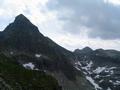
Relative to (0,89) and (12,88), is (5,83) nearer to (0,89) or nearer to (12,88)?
(12,88)

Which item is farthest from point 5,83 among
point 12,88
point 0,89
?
point 0,89

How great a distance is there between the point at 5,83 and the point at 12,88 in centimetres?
492

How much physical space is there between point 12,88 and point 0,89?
1521 centimetres

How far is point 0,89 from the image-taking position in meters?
175

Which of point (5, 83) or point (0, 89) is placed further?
point (5, 83)

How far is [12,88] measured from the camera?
190 meters

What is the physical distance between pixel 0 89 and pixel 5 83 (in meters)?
17.3

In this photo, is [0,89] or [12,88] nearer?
[0,89]

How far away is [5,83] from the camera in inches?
7579
